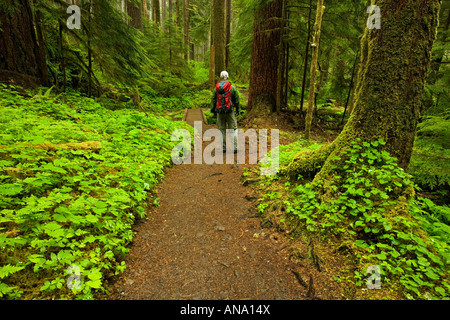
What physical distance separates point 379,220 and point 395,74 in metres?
2.11

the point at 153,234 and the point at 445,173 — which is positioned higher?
the point at 445,173

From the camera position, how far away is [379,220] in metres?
2.65

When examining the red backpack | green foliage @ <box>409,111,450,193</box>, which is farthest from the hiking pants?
green foliage @ <box>409,111,450,193</box>

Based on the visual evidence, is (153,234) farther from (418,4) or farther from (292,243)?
(418,4)

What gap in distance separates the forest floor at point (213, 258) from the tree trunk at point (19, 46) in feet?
21.4

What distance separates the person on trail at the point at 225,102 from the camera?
641 cm

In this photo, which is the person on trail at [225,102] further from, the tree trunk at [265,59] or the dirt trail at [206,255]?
the dirt trail at [206,255]

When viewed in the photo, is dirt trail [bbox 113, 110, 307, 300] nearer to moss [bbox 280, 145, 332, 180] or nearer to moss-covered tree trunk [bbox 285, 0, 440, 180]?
moss [bbox 280, 145, 332, 180]

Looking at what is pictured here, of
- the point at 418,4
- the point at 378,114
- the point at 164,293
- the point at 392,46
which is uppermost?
the point at 418,4

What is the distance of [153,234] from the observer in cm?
339

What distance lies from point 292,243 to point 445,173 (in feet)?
12.1

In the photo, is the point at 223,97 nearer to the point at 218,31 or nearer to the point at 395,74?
the point at 395,74

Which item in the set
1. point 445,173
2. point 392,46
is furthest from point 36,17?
point 445,173

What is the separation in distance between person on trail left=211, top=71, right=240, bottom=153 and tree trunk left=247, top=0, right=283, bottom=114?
254 centimetres
